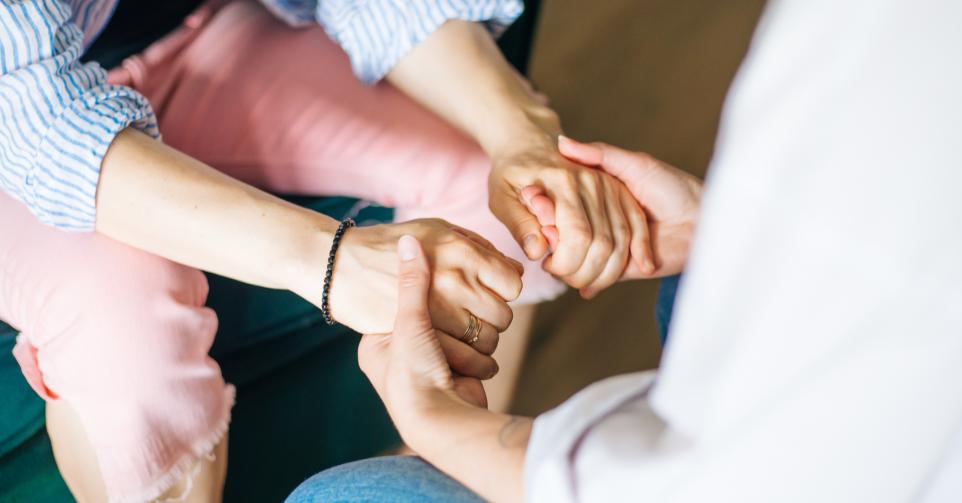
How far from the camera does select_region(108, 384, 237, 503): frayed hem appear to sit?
2.24 ft

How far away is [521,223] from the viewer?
740 mm

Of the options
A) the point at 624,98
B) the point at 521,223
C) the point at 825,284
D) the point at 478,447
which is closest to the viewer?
the point at 825,284

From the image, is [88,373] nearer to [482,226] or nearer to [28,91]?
[28,91]

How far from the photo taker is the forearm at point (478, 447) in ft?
1.67

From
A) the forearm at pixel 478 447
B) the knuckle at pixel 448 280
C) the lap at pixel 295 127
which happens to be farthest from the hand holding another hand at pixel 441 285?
the lap at pixel 295 127

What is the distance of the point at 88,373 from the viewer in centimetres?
66

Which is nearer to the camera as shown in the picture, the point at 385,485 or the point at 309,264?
the point at 385,485

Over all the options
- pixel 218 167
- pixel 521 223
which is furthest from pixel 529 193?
pixel 218 167

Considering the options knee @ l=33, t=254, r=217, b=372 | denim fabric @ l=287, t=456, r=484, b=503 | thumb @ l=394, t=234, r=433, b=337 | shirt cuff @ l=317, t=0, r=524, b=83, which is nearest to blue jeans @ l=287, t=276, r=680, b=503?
denim fabric @ l=287, t=456, r=484, b=503

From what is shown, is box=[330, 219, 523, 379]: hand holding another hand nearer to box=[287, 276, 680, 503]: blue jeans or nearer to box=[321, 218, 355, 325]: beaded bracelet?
box=[321, 218, 355, 325]: beaded bracelet

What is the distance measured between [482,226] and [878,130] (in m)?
0.60

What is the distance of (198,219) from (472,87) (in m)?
0.35

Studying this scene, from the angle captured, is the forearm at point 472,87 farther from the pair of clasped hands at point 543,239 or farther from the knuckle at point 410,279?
the knuckle at point 410,279

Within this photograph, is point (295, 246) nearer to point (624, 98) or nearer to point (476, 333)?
point (476, 333)
